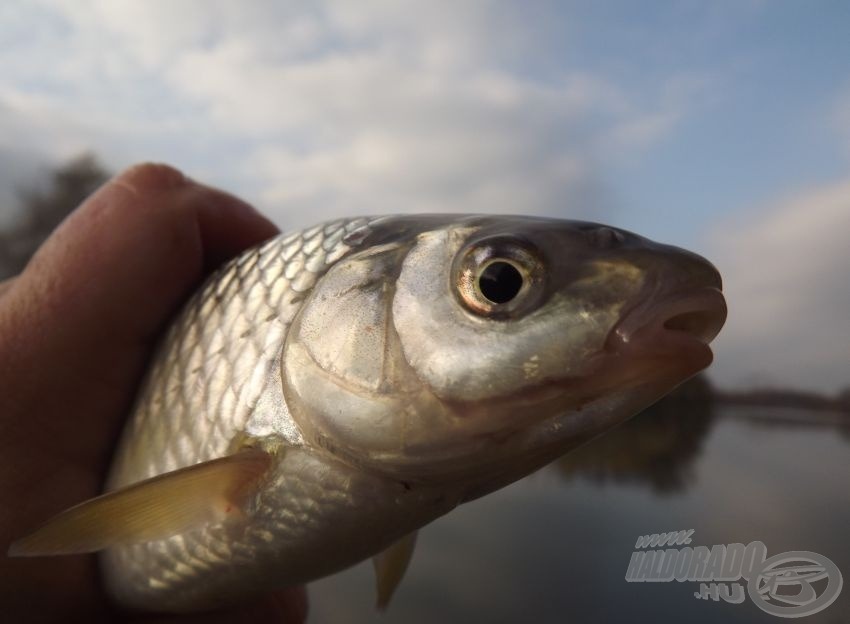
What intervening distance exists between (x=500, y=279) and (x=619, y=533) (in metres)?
7.32

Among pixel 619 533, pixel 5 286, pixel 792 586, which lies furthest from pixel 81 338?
pixel 619 533

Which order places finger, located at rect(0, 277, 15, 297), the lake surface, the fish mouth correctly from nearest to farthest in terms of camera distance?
the fish mouth
finger, located at rect(0, 277, 15, 297)
the lake surface

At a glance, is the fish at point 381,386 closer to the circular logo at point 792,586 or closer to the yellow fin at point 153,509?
the yellow fin at point 153,509

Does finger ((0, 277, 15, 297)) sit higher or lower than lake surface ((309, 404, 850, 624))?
higher

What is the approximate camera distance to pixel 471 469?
1.40 meters

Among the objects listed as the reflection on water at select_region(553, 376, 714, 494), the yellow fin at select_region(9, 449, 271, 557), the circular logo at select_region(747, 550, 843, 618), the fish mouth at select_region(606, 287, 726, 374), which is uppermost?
the fish mouth at select_region(606, 287, 726, 374)

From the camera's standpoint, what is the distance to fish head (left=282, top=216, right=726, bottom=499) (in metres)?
1.29

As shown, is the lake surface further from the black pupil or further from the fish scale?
the black pupil

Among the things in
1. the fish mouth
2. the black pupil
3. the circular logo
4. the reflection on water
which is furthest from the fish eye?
the reflection on water

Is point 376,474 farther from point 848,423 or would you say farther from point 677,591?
point 848,423

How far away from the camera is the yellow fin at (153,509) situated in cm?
150

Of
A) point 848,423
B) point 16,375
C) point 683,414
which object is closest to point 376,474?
point 16,375

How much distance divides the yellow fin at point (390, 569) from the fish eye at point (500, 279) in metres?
1.32

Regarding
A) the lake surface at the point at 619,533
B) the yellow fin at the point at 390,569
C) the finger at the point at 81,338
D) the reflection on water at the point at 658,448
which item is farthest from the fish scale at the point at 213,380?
the reflection on water at the point at 658,448
